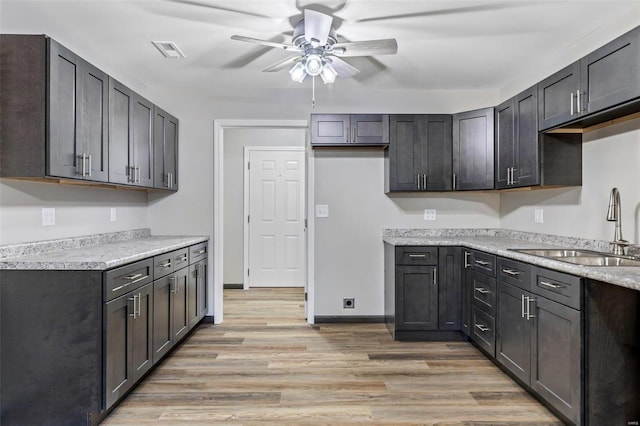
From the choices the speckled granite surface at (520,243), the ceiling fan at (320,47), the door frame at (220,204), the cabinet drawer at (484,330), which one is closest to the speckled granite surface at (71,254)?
the door frame at (220,204)

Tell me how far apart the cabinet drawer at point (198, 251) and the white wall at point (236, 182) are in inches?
60.7

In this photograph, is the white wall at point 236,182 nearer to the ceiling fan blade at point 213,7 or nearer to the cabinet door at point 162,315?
the cabinet door at point 162,315

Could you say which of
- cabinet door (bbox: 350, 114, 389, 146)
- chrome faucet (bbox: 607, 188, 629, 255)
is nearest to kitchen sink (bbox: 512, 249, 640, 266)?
chrome faucet (bbox: 607, 188, 629, 255)

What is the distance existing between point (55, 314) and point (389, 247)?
2629 millimetres

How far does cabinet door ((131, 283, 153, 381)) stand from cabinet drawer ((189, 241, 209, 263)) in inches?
33.3

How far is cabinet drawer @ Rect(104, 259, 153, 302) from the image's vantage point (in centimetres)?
196

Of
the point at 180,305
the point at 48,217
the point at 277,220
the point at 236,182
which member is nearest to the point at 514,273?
the point at 180,305

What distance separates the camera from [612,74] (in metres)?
1.97

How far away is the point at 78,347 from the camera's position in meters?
1.91

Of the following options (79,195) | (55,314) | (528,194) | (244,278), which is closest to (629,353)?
(528,194)

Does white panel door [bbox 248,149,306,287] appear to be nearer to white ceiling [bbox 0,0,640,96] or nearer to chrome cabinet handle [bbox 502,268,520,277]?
white ceiling [bbox 0,0,640,96]

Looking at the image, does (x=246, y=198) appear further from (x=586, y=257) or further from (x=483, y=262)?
(x=586, y=257)

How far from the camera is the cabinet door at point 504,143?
3038mm

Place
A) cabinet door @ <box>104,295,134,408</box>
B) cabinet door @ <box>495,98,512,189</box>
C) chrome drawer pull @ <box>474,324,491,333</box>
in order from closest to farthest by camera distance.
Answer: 1. cabinet door @ <box>104,295,134,408</box>
2. chrome drawer pull @ <box>474,324,491,333</box>
3. cabinet door @ <box>495,98,512,189</box>
